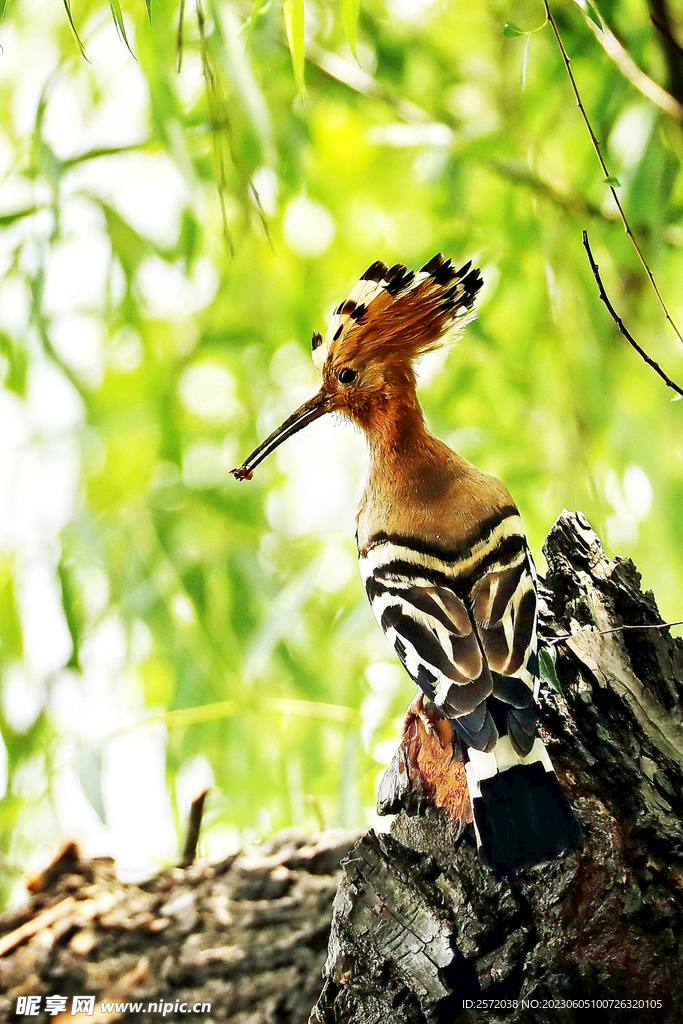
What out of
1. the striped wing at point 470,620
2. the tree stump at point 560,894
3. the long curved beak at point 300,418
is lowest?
the tree stump at point 560,894

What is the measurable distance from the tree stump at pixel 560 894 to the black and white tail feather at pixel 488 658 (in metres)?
0.04

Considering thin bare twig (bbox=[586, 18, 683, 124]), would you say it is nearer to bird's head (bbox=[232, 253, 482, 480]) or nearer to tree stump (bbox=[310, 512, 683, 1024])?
bird's head (bbox=[232, 253, 482, 480])

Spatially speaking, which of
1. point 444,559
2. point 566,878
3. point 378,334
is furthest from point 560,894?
point 378,334

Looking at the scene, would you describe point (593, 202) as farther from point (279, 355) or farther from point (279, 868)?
point (279, 868)

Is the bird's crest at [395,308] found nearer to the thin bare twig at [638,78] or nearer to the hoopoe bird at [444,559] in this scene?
the hoopoe bird at [444,559]

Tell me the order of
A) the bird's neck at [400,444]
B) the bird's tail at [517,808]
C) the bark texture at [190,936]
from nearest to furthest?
the bird's tail at [517,808]
the bird's neck at [400,444]
the bark texture at [190,936]

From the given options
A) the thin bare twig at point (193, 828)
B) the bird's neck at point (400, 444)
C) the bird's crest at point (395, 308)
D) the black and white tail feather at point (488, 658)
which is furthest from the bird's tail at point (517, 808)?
the thin bare twig at point (193, 828)

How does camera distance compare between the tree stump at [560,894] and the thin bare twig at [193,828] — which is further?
the thin bare twig at [193,828]

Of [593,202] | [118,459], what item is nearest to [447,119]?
[593,202]

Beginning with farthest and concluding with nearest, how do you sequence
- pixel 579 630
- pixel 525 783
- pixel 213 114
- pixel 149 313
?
pixel 149 313, pixel 213 114, pixel 579 630, pixel 525 783

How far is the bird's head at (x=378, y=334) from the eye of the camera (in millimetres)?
961

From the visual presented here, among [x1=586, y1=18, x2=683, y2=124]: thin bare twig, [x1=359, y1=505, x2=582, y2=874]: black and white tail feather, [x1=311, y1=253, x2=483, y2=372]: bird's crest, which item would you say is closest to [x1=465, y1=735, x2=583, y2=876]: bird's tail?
[x1=359, y1=505, x2=582, y2=874]: black and white tail feather

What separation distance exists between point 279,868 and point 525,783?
534 millimetres

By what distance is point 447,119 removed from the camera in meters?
1.58
